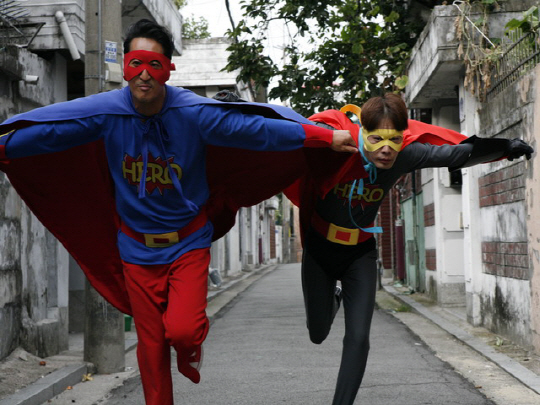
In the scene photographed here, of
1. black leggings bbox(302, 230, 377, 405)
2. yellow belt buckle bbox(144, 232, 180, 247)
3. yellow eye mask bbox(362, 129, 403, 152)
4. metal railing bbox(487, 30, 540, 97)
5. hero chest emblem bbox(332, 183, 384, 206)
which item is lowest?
black leggings bbox(302, 230, 377, 405)

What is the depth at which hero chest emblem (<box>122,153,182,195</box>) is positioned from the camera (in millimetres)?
4555

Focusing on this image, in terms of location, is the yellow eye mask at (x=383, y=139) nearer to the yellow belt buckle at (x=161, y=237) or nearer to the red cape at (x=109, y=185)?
the red cape at (x=109, y=185)

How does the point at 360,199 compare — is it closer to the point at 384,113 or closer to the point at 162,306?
the point at 384,113

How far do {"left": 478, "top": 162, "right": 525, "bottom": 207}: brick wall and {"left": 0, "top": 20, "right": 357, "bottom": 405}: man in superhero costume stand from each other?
5438mm

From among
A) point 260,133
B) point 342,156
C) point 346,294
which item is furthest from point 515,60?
point 260,133

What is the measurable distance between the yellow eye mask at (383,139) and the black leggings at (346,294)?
2.41 feet

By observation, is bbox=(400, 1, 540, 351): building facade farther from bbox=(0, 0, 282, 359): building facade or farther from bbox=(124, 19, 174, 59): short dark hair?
bbox=(124, 19, 174, 59): short dark hair

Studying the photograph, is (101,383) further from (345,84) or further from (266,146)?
(345,84)

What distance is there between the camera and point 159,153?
455cm

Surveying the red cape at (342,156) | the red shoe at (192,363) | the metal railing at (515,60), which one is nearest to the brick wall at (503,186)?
the metal railing at (515,60)

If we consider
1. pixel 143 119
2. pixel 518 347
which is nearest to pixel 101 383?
pixel 143 119

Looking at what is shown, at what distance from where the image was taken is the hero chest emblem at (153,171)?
455cm

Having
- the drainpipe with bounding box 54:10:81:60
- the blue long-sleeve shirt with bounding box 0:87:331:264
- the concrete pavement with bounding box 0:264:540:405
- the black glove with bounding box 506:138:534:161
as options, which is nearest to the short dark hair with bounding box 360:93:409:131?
the blue long-sleeve shirt with bounding box 0:87:331:264

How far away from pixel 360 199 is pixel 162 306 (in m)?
1.47
